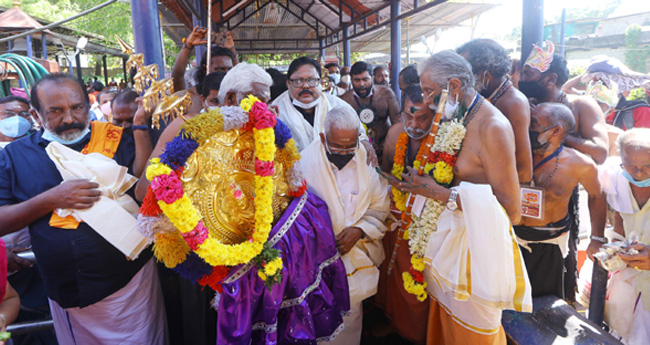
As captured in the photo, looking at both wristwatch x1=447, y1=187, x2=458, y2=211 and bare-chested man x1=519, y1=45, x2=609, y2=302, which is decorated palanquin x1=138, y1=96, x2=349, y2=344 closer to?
wristwatch x1=447, y1=187, x2=458, y2=211

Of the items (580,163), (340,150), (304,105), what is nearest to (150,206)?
(340,150)

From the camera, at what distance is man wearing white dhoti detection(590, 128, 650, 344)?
249 cm

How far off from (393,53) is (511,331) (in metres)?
6.38

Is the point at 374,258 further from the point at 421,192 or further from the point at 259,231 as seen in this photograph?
the point at 259,231

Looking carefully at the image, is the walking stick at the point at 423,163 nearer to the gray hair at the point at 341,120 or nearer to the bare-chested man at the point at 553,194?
the gray hair at the point at 341,120

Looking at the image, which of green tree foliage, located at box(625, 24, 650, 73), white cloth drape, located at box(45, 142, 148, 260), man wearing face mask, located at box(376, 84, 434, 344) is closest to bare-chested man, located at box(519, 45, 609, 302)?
man wearing face mask, located at box(376, 84, 434, 344)

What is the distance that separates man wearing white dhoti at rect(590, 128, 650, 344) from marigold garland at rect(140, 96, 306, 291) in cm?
241

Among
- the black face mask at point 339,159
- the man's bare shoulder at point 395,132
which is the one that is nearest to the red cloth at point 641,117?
the man's bare shoulder at point 395,132

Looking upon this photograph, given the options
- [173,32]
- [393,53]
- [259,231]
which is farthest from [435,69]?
[173,32]

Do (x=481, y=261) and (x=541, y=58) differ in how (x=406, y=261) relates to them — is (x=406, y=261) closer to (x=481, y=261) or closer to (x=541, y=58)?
(x=481, y=261)

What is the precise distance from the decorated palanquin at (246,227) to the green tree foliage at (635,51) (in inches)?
967

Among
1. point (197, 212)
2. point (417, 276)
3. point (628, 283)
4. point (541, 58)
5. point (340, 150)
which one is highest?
point (541, 58)

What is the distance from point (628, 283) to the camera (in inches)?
106

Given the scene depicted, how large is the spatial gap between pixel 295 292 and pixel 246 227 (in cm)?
51
